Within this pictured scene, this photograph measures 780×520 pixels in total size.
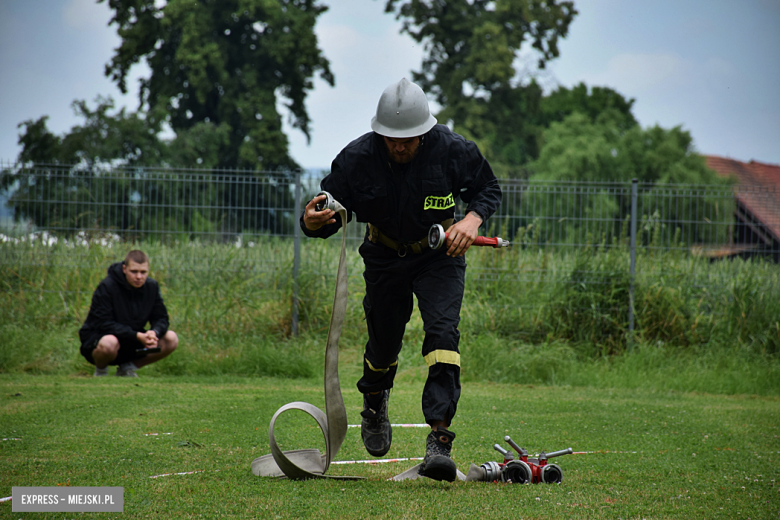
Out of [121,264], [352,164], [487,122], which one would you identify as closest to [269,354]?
[121,264]

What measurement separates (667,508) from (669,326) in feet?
20.1

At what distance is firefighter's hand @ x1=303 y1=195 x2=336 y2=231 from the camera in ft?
12.3

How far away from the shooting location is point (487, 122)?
104 ft

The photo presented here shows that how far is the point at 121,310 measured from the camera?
782 centimetres

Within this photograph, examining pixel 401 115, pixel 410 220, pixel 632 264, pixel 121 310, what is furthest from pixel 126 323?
pixel 632 264

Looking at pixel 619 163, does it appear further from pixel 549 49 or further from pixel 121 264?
pixel 121 264

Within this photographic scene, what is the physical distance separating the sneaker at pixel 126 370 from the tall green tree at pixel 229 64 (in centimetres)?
2061

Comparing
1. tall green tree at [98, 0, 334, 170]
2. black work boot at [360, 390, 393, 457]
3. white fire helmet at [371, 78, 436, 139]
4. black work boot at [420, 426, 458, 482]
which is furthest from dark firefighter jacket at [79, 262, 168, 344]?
tall green tree at [98, 0, 334, 170]

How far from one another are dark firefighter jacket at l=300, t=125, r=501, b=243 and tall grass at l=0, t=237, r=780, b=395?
4382 millimetres

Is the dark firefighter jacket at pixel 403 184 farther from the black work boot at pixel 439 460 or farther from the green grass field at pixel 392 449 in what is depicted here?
the green grass field at pixel 392 449

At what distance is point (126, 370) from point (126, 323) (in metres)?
0.51

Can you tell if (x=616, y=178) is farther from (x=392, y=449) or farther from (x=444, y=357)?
(x=444, y=357)

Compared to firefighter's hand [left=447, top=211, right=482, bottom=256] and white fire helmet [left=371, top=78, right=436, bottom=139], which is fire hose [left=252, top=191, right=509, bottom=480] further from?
white fire helmet [left=371, top=78, right=436, bottom=139]

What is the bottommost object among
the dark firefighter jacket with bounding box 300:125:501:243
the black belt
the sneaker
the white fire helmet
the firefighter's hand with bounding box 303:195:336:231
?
the sneaker
